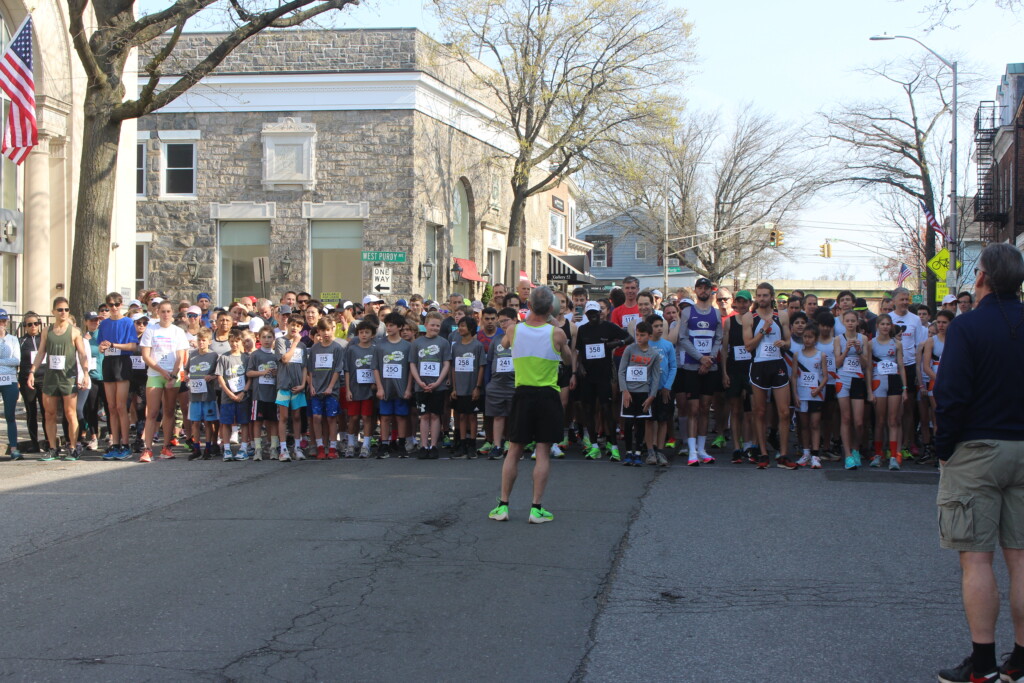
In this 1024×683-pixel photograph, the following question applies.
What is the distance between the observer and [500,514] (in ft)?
28.0

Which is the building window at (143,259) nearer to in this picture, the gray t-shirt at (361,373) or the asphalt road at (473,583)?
the gray t-shirt at (361,373)

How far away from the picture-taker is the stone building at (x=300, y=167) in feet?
101

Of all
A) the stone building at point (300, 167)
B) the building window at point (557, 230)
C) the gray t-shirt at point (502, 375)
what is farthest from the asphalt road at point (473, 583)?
the building window at point (557, 230)

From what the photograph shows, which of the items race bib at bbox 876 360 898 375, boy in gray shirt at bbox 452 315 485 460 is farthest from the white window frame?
race bib at bbox 876 360 898 375

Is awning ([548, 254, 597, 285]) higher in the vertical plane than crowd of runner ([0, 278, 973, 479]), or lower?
higher

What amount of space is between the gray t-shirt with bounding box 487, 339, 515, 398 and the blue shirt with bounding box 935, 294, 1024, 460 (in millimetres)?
7626

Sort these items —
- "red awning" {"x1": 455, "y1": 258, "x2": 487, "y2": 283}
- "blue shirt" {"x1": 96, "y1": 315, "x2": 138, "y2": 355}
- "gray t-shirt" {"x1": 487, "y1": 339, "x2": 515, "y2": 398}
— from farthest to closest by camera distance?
"red awning" {"x1": 455, "y1": 258, "x2": 487, "y2": 283} → "blue shirt" {"x1": 96, "y1": 315, "x2": 138, "y2": 355} → "gray t-shirt" {"x1": 487, "y1": 339, "x2": 515, "y2": 398}

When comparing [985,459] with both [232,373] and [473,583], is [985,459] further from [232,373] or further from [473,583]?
[232,373]

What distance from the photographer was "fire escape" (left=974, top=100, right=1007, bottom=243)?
138ft

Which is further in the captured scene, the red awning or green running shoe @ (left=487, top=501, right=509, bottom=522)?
the red awning

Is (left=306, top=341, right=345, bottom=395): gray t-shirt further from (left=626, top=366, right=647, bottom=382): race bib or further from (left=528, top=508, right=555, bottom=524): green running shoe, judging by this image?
(left=528, top=508, right=555, bottom=524): green running shoe

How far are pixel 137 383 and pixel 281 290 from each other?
1750 cm

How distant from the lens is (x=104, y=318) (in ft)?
45.2

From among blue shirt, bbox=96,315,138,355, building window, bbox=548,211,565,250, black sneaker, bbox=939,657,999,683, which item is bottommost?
black sneaker, bbox=939,657,999,683
